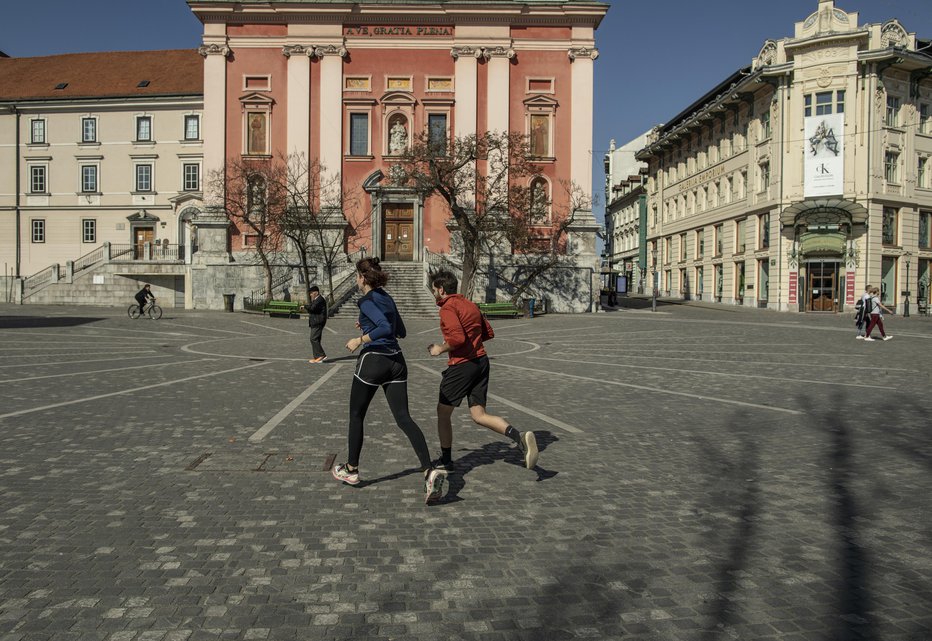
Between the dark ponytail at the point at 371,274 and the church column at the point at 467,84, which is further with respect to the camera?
the church column at the point at 467,84

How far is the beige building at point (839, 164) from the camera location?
42.9 m

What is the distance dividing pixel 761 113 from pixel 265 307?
110 feet

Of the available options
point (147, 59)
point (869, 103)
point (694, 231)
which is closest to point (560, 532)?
point (869, 103)

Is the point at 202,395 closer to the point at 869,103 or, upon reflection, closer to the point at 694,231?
the point at 869,103

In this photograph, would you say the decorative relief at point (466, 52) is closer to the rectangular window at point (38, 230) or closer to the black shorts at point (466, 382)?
the rectangular window at point (38, 230)

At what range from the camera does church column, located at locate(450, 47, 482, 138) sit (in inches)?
1658

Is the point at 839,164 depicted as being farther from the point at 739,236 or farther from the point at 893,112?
the point at 739,236

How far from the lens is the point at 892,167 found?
44.3 metres

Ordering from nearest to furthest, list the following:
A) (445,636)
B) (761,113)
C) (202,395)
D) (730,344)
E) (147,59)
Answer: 1. (445,636)
2. (202,395)
3. (730,344)
4. (761,113)
5. (147,59)

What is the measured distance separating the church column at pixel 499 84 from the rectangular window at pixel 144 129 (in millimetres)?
27470

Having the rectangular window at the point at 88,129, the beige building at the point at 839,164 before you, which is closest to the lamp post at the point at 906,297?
the beige building at the point at 839,164

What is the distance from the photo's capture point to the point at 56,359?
16094 mm

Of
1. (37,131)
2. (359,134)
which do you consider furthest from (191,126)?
(359,134)

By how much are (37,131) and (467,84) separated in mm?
34837
